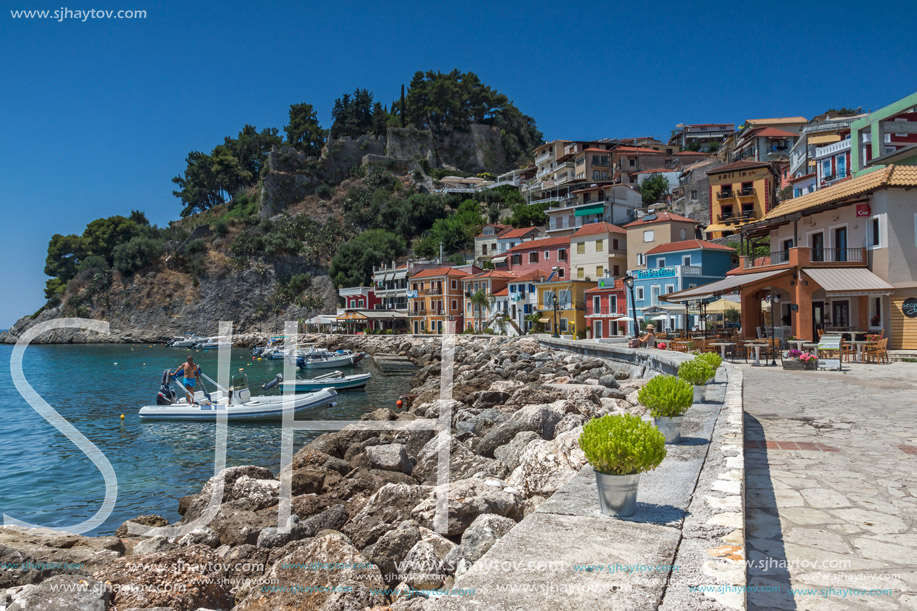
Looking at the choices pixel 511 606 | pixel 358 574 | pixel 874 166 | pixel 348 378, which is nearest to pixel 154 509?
pixel 358 574

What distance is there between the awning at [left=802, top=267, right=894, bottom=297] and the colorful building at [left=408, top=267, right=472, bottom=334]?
136ft

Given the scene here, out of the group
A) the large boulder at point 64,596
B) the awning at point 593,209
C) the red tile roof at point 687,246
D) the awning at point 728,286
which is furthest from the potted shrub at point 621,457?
the awning at point 593,209

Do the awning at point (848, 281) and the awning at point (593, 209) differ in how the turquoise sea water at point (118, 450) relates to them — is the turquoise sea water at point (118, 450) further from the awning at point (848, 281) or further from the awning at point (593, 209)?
the awning at point (593, 209)

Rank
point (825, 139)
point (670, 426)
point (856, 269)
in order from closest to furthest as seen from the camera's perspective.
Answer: point (670, 426) → point (856, 269) → point (825, 139)

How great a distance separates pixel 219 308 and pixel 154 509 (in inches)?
3154

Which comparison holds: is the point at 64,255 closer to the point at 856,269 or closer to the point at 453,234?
the point at 453,234

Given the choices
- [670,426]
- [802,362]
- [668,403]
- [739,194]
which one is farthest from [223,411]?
[739,194]

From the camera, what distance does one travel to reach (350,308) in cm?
7425

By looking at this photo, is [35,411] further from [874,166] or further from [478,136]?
[478,136]

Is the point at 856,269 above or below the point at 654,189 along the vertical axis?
below

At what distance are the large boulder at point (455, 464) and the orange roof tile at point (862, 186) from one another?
866 inches

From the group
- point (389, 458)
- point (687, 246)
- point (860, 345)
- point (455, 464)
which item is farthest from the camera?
point (687, 246)

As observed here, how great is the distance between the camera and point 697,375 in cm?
978

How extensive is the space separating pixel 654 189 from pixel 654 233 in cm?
1972
